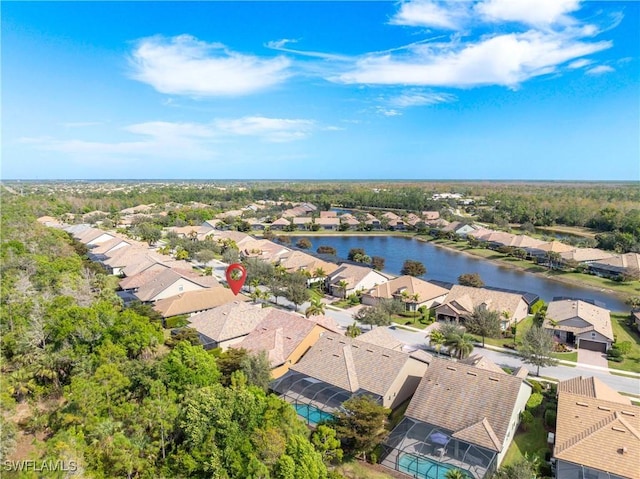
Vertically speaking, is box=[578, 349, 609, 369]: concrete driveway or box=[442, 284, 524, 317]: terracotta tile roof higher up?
box=[442, 284, 524, 317]: terracotta tile roof

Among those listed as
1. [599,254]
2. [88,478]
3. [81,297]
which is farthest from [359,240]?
[88,478]

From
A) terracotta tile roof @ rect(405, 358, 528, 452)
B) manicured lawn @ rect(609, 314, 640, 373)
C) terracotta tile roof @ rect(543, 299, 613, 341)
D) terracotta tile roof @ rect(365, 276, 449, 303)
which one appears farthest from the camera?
terracotta tile roof @ rect(365, 276, 449, 303)

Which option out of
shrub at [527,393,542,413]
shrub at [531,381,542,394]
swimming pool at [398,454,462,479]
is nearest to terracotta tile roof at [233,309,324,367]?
swimming pool at [398,454,462,479]

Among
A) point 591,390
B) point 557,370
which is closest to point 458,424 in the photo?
point 591,390

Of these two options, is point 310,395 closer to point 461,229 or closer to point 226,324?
point 226,324

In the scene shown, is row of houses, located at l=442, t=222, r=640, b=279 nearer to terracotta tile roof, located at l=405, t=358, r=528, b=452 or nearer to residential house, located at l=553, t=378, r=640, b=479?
residential house, located at l=553, t=378, r=640, b=479

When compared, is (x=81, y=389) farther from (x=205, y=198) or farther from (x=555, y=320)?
(x=205, y=198)

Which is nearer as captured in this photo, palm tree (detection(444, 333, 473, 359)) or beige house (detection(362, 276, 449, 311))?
palm tree (detection(444, 333, 473, 359))
